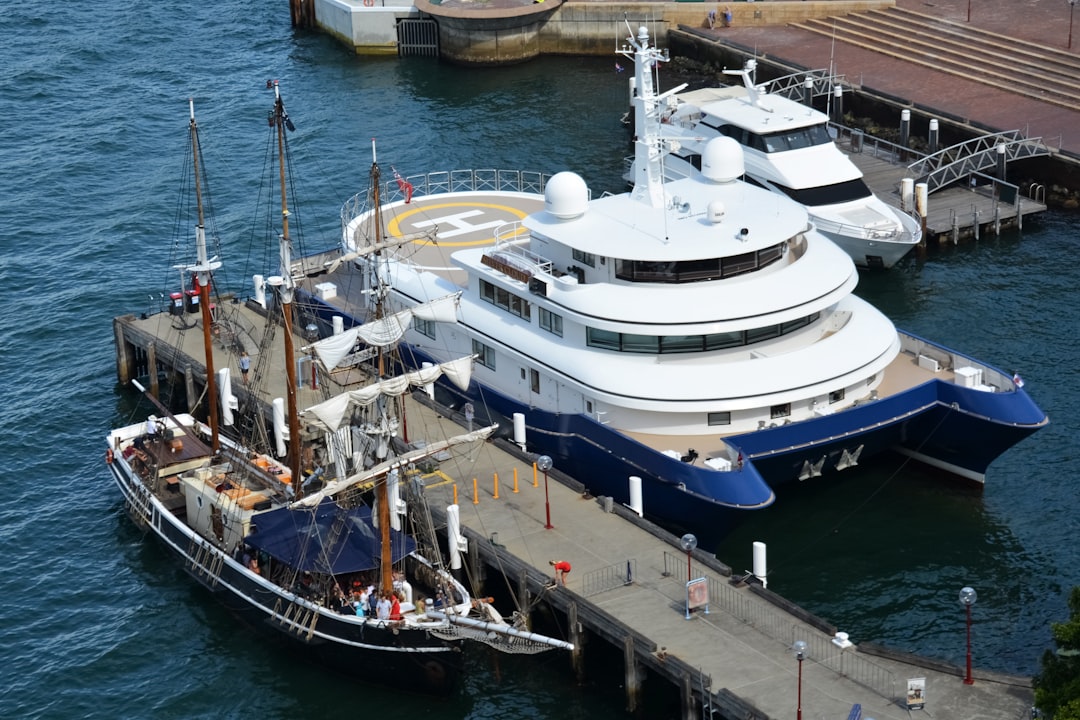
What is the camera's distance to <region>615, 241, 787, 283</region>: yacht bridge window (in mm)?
57469

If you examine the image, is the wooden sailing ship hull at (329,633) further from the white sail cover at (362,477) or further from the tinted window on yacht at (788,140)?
the tinted window on yacht at (788,140)

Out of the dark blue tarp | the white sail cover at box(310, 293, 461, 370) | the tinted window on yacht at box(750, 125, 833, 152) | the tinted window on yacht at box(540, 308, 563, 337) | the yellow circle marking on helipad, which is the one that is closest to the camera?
the dark blue tarp

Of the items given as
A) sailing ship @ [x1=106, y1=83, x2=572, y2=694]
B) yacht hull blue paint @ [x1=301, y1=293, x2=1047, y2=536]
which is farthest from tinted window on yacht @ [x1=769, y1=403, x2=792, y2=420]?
sailing ship @ [x1=106, y1=83, x2=572, y2=694]

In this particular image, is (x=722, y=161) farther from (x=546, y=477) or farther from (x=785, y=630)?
(x=785, y=630)

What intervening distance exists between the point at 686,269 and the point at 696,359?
2.99 meters

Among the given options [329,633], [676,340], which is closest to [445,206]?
[676,340]

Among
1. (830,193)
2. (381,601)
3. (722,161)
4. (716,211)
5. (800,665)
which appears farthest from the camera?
(830,193)

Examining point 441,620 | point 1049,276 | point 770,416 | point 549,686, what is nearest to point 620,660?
point 549,686

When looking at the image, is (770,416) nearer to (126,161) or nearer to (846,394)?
(846,394)

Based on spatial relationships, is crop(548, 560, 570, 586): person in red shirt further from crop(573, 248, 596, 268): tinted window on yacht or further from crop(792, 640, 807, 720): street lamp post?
crop(573, 248, 596, 268): tinted window on yacht

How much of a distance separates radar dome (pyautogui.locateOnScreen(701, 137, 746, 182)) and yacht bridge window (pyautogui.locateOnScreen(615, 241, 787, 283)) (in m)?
5.63

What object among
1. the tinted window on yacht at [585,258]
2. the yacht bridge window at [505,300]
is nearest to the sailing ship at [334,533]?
the yacht bridge window at [505,300]

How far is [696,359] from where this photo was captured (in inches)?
2244

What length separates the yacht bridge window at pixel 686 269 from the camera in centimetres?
5747
